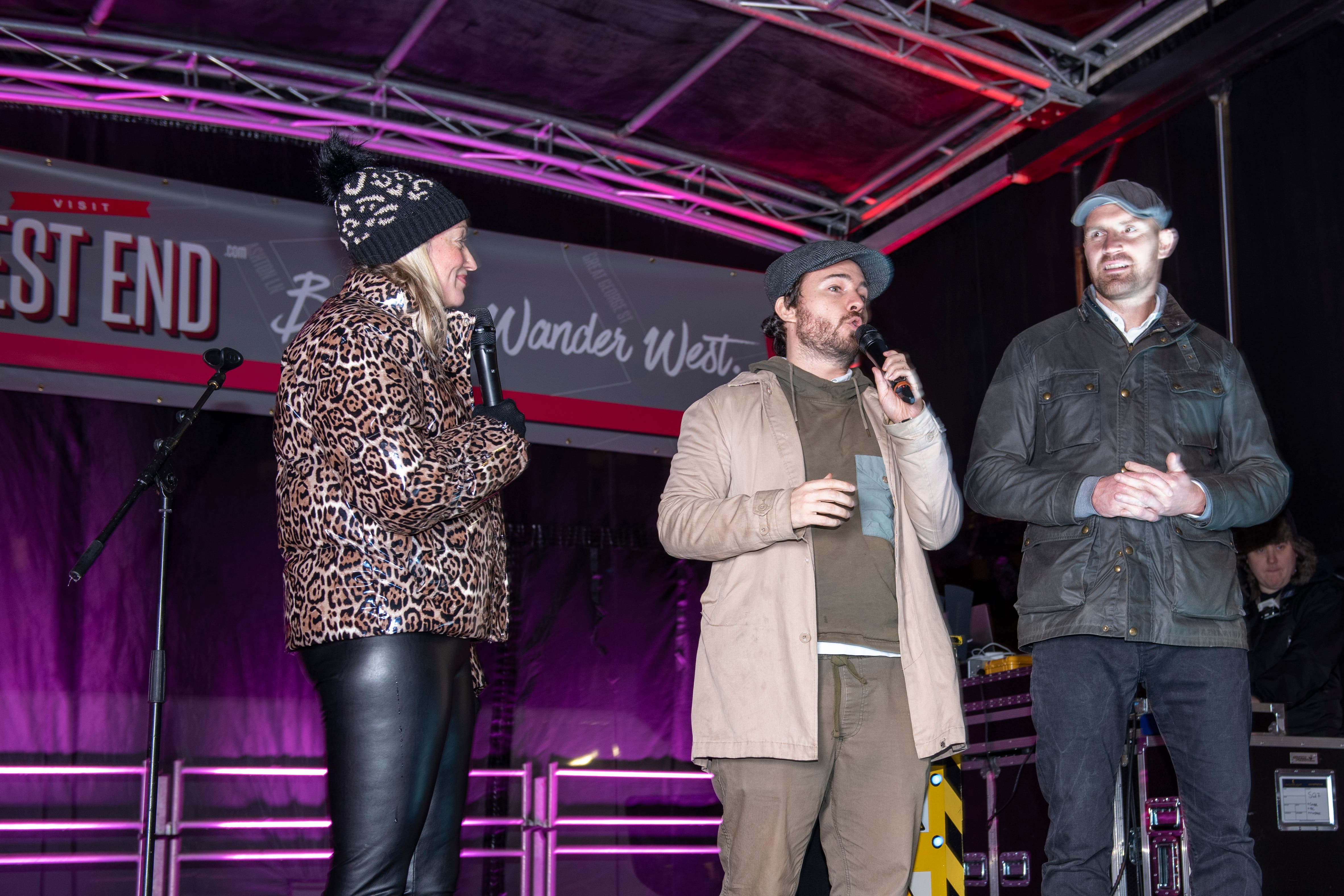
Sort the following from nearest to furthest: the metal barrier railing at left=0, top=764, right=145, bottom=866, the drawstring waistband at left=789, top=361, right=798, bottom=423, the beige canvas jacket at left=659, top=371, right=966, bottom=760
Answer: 1. the beige canvas jacket at left=659, top=371, right=966, bottom=760
2. the drawstring waistband at left=789, top=361, right=798, bottom=423
3. the metal barrier railing at left=0, top=764, right=145, bottom=866

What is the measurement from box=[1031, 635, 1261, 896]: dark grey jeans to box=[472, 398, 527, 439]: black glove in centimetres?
124

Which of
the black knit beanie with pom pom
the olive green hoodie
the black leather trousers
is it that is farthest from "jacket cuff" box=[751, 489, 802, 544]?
the black knit beanie with pom pom

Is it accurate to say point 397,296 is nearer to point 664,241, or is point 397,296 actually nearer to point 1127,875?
point 1127,875

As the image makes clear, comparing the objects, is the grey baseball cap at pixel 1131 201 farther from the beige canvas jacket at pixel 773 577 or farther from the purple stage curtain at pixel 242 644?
the purple stage curtain at pixel 242 644

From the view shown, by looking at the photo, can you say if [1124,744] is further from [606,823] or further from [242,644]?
[242,644]

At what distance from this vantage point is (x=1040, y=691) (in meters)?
2.71

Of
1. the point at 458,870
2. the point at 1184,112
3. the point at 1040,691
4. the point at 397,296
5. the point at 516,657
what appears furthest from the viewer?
the point at 516,657

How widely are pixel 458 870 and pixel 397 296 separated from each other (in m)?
1.05

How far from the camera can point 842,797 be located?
2625 mm

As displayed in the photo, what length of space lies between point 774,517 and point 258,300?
14.6 feet

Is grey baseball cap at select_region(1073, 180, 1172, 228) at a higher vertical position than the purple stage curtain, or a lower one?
higher

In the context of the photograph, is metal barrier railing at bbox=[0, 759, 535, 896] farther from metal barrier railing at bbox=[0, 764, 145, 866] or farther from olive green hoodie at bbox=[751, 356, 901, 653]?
olive green hoodie at bbox=[751, 356, 901, 653]

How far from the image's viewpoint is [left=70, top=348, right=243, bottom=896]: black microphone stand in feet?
11.4

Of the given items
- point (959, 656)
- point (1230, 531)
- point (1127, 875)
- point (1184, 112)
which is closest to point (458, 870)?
point (1230, 531)
